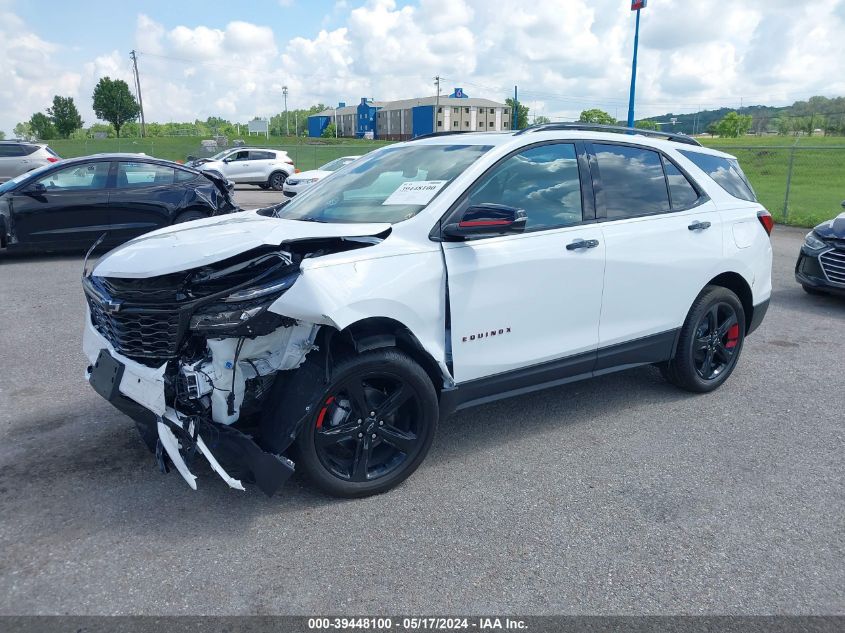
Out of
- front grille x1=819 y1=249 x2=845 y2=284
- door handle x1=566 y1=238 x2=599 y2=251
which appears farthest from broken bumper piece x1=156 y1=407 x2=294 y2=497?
front grille x1=819 y1=249 x2=845 y2=284

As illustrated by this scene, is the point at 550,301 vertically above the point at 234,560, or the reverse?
the point at 550,301

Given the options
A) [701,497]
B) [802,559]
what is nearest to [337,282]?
[701,497]

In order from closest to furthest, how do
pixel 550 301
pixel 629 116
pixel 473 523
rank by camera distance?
pixel 473 523, pixel 550 301, pixel 629 116

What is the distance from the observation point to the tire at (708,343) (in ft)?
15.9

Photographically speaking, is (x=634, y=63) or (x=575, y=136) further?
(x=634, y=63)

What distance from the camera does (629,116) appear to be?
20781 mm

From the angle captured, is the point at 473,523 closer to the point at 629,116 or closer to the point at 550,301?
the point at 550,301

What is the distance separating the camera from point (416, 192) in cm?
388

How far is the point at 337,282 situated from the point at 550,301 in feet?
4.58

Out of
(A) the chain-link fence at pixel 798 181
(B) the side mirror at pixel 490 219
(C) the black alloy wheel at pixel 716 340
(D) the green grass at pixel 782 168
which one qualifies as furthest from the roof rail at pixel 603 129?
(A) the chain-link fence at pixel 798 181

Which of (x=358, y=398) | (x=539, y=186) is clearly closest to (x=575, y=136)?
(x=539, y=186)

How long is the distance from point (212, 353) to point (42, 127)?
113164 millimetres

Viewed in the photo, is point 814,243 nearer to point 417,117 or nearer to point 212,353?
point 212,353

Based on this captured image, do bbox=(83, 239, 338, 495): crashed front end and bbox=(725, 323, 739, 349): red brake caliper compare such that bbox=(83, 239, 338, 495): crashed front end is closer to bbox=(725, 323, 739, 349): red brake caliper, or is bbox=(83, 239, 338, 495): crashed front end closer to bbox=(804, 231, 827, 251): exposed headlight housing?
bbox=(725, 323, 739, 349): red brake caliper
